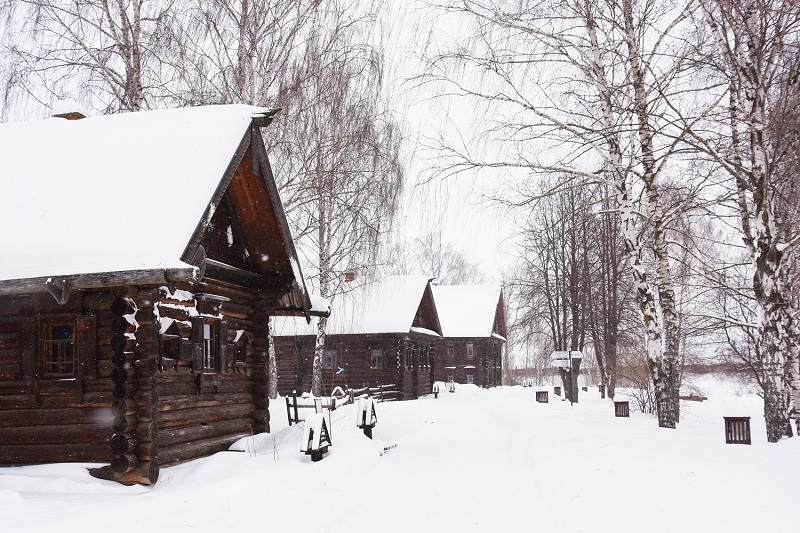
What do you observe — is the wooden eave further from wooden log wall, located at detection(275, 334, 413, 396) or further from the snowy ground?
wooden log wall, located at detection(275, 334, 413, 396)

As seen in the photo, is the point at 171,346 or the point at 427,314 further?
the point at 427,314

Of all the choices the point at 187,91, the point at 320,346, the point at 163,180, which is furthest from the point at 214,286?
the point at 320,346

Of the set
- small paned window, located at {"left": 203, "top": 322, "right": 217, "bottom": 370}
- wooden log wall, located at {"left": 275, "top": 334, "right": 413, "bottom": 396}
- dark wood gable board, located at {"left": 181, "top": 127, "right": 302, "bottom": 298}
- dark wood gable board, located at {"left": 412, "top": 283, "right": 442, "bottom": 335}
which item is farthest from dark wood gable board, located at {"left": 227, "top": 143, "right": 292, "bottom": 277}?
dark wood gable board, located at {"left": 412, "top": 283, "right": 442, "bottom": 335}

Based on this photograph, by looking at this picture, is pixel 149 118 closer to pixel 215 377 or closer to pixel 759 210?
pixel 215 377

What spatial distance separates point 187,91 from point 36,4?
12.6 feet

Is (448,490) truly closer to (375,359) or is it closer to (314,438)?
(314,438)

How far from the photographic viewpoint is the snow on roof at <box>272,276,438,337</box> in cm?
2902

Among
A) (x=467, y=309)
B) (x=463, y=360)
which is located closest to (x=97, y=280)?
(x=463, y=360)

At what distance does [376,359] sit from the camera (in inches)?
1177

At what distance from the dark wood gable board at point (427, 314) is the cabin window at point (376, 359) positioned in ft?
8.86

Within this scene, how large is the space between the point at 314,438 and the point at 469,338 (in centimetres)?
3398

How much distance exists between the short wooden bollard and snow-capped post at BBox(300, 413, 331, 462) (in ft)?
22.1

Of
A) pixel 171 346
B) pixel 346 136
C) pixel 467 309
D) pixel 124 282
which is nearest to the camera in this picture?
pixel 124 282

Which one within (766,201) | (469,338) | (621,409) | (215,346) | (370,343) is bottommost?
(621,409)
